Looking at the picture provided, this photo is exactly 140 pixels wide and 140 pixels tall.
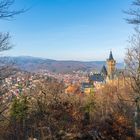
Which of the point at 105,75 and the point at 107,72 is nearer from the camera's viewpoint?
the point at 107,72

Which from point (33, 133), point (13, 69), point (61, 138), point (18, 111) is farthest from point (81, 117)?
point (13, 69)

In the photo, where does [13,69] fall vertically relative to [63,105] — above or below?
above

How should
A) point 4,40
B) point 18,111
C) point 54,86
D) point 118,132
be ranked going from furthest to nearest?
point 18,111, point 54,86, point 118,132, point 4,40

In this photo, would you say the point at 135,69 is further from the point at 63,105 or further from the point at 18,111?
the point at 18,111

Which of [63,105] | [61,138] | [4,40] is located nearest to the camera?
[4,40]

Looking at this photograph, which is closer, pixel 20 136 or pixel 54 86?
pixel 20 136

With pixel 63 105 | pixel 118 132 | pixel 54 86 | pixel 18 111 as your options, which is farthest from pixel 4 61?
pixel 18 111

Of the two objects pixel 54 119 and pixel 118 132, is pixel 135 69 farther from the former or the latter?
pixel 54 119

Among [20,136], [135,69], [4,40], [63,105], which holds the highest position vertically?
Answer: [4,40]

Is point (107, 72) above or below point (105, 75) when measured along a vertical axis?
above
